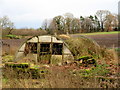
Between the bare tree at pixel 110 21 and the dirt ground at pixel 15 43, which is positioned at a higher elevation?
the bare tree at pixel 110 21

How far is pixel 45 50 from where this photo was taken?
14.0 m

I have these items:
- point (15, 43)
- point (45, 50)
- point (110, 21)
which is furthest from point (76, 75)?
point (110, 21)

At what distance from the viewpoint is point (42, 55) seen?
13.6m

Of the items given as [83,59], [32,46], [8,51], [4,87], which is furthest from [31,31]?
[4,87]

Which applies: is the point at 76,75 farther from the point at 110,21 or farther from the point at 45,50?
the point at 110,21

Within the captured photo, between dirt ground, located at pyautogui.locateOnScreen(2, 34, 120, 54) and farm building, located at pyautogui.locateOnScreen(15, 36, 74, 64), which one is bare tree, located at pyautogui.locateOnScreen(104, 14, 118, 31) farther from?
farm building, located at pyautogui.locateOnScreen(15, 36, 74, 64)

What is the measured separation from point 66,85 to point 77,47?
1076 cm

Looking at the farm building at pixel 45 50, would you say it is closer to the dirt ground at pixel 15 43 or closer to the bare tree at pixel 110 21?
the dirt ground at pixel 15 43

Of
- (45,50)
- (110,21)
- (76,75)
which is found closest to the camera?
(76,75)

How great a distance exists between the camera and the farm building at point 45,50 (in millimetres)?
13414

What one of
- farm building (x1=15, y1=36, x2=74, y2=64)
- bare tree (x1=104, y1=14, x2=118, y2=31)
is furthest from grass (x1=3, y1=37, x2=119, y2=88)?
bare tree (x1=104, y1=14, x2=118, y2=31)

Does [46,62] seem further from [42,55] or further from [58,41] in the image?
[58,41]

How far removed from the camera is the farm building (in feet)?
44.0

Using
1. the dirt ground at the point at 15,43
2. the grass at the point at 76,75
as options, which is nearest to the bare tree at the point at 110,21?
the dirt ground at the point at 15,43
